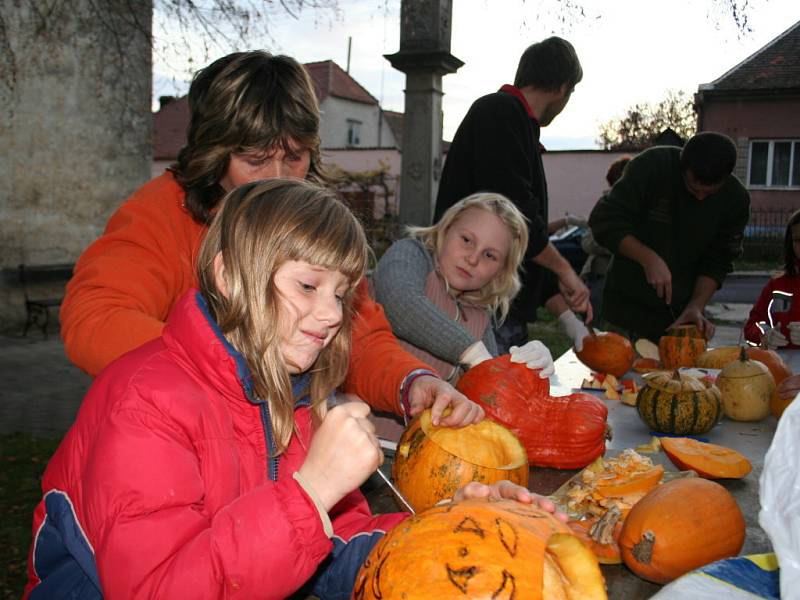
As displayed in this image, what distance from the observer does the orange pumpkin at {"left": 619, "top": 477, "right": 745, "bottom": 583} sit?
1.42 metres

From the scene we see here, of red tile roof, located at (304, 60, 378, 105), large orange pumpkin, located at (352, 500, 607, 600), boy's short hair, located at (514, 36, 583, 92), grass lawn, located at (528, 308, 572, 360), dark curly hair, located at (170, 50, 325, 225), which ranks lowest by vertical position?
grass lawn, located at (528, 308, 572, 360)

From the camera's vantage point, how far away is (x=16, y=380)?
21.4 feet

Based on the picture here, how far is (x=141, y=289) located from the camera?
5.63 ft

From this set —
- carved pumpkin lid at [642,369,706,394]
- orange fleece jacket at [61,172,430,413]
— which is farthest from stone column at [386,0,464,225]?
orange fleece jacket at [61,172,430,413]

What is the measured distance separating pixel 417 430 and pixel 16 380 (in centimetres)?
584

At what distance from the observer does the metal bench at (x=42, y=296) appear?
869 centimetres

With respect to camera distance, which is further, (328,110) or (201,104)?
(328,110)

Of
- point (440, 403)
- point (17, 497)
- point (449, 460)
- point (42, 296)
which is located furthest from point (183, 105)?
point (449, 460)

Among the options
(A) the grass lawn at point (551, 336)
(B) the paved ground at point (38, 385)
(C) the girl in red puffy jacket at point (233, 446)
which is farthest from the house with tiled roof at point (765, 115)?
(C) the girl in red puffy jacket at point (233, 446)

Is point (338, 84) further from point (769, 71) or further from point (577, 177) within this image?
point (769, 71)

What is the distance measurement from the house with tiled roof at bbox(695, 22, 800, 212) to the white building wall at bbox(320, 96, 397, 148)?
→ 50.7 feet

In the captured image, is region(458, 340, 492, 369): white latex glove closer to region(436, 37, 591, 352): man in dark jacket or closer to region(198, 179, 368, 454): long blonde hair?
region(436, 37, 591, 352): man in dark jacket

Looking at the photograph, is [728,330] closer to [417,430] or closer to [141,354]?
[417,430]

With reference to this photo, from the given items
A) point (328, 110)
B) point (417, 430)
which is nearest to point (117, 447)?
point (417, 430)
